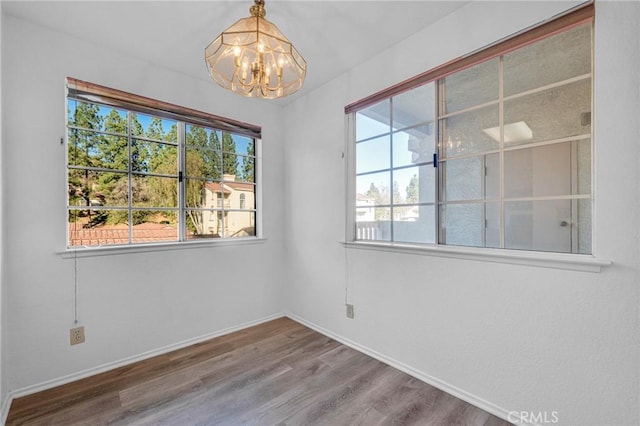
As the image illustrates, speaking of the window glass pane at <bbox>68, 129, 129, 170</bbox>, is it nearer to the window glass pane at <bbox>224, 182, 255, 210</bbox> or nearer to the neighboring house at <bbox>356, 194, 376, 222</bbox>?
the window glass pane at <bbox>224, 182, 255, 210</bbox>

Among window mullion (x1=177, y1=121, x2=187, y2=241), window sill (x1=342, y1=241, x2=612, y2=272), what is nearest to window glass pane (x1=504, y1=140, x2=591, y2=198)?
window sill (x1=342, y1=241, x2=612, y2=272)

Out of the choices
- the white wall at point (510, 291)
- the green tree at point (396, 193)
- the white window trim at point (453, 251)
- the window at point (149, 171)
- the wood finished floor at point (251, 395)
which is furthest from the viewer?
the green tree at point (396, 193)

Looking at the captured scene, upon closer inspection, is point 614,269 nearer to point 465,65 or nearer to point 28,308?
point 465,65

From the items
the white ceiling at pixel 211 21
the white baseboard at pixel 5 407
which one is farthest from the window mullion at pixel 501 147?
the white baseboard at pixel 5 407

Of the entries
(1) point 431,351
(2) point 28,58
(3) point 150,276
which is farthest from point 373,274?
(2) point 28,58

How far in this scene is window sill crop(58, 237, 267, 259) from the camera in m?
1.99

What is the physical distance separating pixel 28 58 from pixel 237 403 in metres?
2.65

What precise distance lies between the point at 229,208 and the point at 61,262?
135 centimetres

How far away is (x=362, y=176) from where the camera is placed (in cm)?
255

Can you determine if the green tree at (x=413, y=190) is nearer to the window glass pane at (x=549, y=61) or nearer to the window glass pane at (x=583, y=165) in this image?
the window glass pane at (x=549, y=61)

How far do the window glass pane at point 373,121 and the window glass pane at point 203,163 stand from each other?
1.42 m

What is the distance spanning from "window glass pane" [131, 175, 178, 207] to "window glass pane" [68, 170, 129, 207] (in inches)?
2.8

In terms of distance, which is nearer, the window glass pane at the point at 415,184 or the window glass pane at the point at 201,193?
the window glass pane at the point at 415,184

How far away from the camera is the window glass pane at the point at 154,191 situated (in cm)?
233
